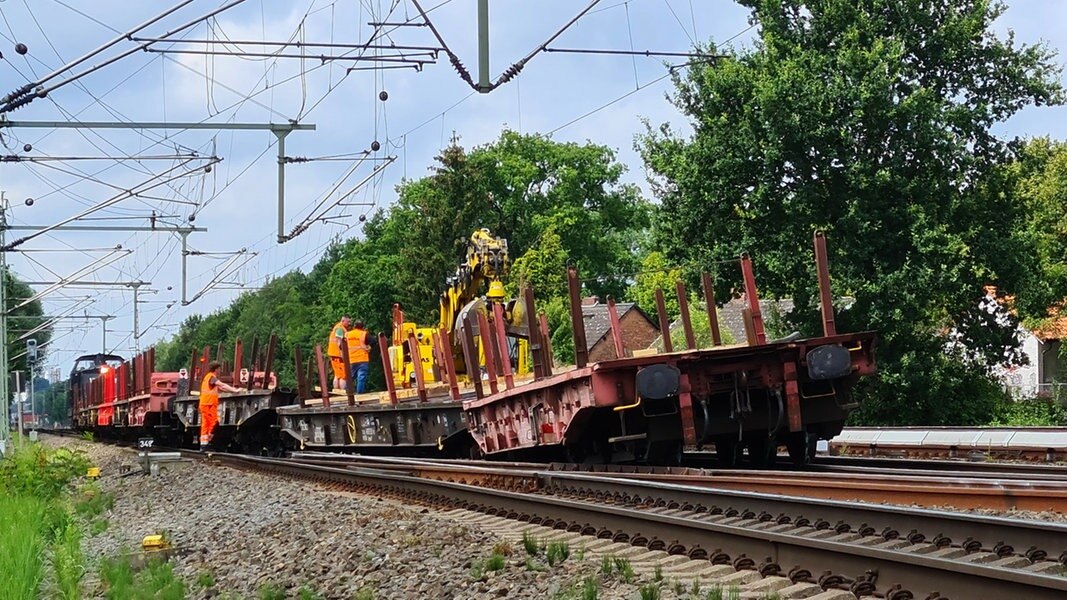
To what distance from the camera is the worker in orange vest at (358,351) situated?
23172 mm

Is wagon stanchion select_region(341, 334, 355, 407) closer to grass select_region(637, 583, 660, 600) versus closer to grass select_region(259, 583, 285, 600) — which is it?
grass select_region(259, 583, 285, 600)

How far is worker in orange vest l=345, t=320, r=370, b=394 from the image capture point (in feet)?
76.0

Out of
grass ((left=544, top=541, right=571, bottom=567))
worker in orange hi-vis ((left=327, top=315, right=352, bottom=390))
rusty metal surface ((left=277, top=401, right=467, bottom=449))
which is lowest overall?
grass ((left=544, top=541, right=571, bottom=567))

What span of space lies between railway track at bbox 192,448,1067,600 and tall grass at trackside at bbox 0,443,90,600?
3.52 meters

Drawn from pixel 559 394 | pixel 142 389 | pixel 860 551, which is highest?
pixel 142 389

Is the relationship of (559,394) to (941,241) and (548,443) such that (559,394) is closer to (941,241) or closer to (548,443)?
(548,443)

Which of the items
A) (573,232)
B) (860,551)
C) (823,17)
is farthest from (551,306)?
(860,551)

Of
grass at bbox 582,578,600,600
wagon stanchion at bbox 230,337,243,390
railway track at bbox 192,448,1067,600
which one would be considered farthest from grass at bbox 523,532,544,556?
wagon stanchion at bbox 230,337,243,390

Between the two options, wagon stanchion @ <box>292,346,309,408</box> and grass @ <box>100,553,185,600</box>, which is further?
wagon stanchion @ <box>292,346,309,408</box>

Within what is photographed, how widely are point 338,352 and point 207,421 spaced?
3.54 m

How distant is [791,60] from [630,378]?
1814cm

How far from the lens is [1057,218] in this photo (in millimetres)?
42031

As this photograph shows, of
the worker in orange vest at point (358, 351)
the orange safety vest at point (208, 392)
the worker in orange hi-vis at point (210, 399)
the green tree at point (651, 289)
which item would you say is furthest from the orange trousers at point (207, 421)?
the green tree at point (651, 289)

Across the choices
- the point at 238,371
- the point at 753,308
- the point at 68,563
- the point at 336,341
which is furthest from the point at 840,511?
the point at 238,371
